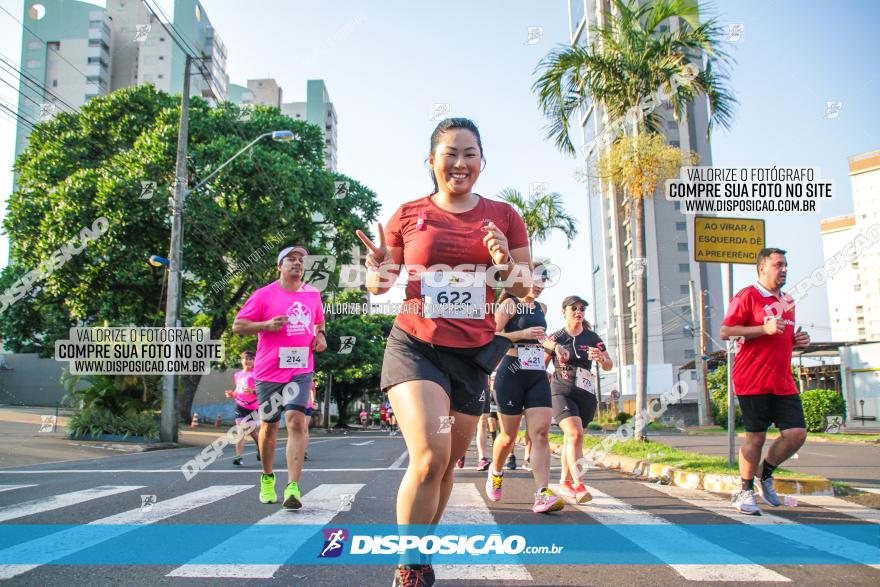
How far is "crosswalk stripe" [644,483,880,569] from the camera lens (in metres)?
4.11

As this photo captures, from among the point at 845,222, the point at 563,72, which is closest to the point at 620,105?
the point at 563,72

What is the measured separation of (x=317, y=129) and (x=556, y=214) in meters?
9.96

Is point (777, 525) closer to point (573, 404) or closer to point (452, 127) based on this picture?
point (573, 404)

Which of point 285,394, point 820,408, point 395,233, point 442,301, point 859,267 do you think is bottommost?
point 820,408

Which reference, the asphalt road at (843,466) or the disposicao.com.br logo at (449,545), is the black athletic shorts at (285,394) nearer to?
Answer: the disposicao.com.br logo at (449,545)

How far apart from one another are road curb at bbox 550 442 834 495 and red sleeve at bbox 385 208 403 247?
16.5 ft

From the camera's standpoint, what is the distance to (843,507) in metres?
6.00

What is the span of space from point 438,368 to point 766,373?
12.5 ft

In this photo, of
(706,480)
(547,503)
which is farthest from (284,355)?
(706,480)

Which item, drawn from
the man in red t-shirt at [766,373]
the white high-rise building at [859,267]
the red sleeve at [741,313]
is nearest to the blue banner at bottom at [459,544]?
the man in red t-shirt at [766,373]

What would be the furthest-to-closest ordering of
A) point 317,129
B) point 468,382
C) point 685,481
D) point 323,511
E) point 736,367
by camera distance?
point 317,129 < point 685,481 < point 736,367 < point 323,511 < point 468,382

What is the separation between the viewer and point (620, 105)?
13523 mm

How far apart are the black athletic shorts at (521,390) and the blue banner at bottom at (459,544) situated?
4.43 ft

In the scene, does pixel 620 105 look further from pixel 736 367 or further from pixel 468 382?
pixel 468 382
